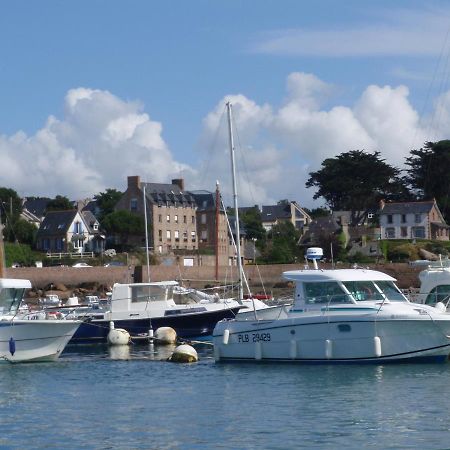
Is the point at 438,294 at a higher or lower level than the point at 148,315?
higher

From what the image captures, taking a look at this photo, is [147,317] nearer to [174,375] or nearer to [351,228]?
[174,375]

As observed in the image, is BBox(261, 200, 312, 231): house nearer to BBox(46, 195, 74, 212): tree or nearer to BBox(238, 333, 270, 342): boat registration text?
BBox(46, 195, 74, 212): tree

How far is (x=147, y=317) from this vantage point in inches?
1821

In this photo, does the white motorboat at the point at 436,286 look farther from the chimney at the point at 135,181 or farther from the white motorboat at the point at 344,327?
the chimney at the point at 135,181

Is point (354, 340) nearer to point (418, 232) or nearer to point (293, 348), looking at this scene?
point (293, 348)

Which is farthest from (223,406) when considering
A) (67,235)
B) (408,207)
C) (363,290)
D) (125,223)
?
(67,235)

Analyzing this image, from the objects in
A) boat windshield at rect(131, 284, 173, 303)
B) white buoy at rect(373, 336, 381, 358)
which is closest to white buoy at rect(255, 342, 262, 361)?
white buoy at rect(373, 336, 381, 358)

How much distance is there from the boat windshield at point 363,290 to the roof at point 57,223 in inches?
3248

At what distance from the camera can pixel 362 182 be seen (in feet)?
406

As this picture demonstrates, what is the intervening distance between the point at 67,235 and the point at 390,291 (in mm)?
82496

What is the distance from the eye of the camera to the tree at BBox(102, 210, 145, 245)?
356ft

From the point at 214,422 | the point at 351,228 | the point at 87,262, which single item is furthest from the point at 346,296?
the point at 351,228

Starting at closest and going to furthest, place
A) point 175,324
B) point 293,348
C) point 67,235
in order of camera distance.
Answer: point 293,348, point 175,324, point 67,235

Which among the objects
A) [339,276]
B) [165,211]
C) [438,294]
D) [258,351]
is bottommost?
[258,351]
